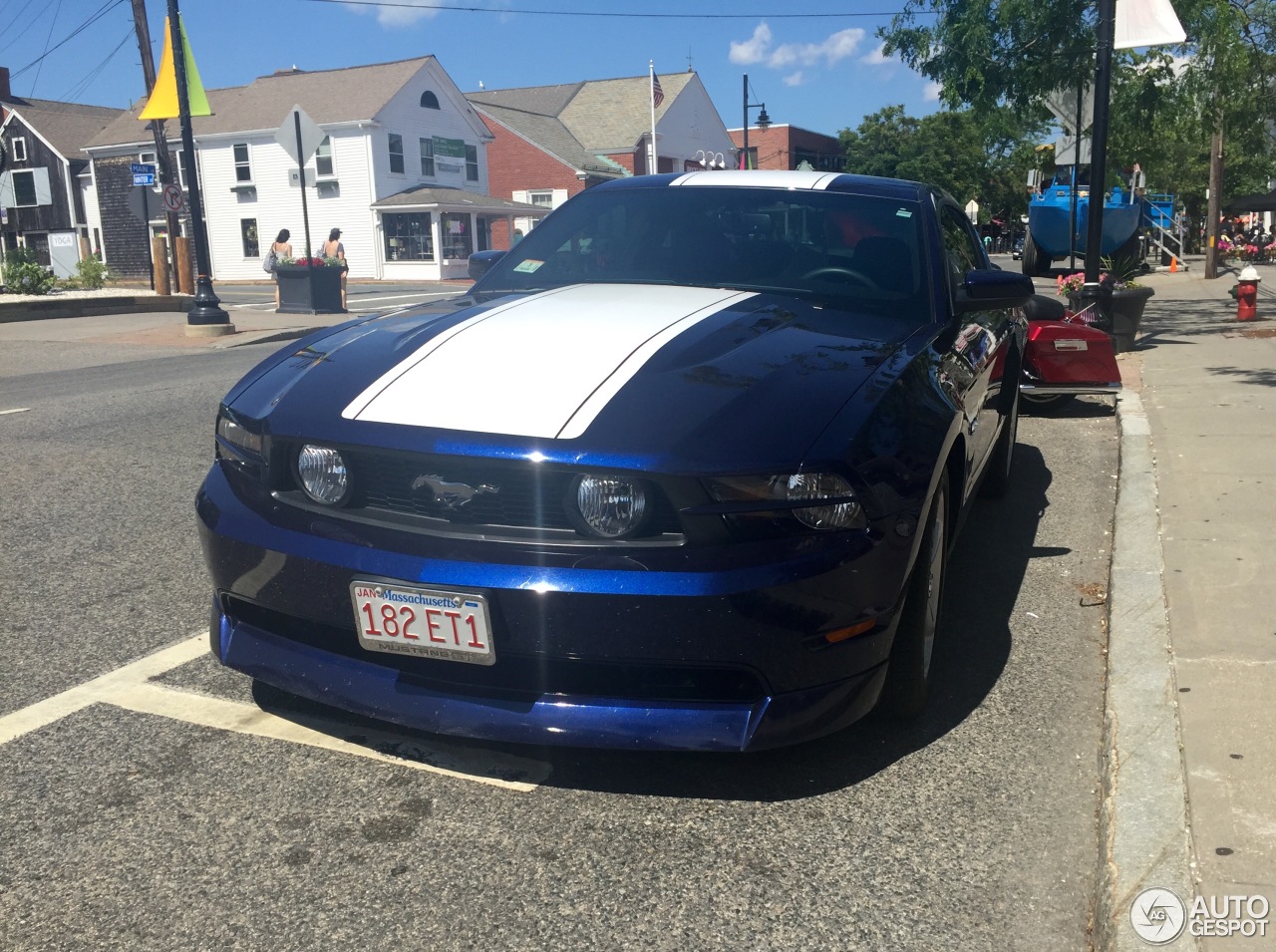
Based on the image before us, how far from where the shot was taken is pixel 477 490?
2.66m

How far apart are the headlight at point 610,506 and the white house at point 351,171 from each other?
39.7m

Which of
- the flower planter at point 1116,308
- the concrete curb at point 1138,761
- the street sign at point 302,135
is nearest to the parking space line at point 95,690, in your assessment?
the concrete curb at point 1138,761

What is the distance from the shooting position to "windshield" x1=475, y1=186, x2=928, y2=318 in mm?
3945

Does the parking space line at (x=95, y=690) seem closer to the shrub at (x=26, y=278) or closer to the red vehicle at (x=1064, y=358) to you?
the red vehicle at (x=1064, y=358)

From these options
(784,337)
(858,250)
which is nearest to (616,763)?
(784,337)

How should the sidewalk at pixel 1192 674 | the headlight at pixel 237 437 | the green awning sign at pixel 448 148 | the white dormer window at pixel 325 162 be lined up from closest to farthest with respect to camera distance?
1. the sidewalk at pixel 1192 674
2. the headlight at pixel 237 437
3. the white dormer window at pixel 325 162
4. the green awning sign at pixel 448 148

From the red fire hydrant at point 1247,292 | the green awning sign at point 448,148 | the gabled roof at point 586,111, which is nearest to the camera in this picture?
the red fire hydrant at point 1247,292

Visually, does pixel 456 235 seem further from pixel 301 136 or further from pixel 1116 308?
pixel 1116 308

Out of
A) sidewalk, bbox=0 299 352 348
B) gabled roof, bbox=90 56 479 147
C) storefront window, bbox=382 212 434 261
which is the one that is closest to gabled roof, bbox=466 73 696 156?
gabled roof, bbox=90 56 479 147

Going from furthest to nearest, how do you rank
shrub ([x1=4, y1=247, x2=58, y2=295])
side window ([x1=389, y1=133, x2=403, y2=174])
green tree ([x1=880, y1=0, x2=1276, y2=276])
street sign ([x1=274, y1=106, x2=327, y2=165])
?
side window ([x1=389, y1=133, x2=403, y2=174]), shrub ([x1=4, y1=247, x2=58, y2=295]), street sign ([x1=274, y1=106, x2=327, y2=165]), green tree ([x1=880, y1=0, x2=1276, y2=276])

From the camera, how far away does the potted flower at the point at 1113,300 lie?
1095 centimetres

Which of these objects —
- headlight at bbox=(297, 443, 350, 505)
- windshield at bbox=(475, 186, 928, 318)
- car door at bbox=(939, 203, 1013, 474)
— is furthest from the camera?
windshield at bbox=(475, 186, 928, 318)

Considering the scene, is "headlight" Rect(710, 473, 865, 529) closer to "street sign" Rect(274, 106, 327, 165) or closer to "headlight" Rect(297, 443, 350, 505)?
"headlight" Rect(297, 443, 350, 505)

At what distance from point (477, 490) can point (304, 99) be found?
148 feet
